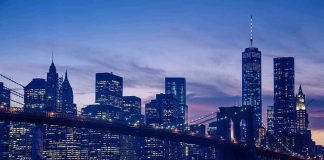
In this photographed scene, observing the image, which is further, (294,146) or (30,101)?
(30,101)

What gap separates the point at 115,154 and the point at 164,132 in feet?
319

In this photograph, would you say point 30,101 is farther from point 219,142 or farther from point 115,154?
point 219,142

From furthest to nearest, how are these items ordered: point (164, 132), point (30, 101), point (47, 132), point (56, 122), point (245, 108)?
point (30, 101), point (47, 132), point (245, 108), point (164, 132), point (56, 122)

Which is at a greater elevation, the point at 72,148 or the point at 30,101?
the point at 30,101

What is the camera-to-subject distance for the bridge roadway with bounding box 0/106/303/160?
60.8 meters

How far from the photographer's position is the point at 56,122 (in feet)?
211

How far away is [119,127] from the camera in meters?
71.8

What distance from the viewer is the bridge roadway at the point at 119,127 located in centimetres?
6081

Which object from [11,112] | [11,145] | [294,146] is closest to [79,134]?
[11,145]

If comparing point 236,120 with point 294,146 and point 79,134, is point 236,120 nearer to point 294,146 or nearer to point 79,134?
point 294,146

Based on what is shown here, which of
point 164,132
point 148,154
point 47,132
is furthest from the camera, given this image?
point 47,132

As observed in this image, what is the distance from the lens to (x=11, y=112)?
5959 cm

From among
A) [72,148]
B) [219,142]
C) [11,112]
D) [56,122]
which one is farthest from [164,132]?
[72,148]

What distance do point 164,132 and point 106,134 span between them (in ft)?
335
